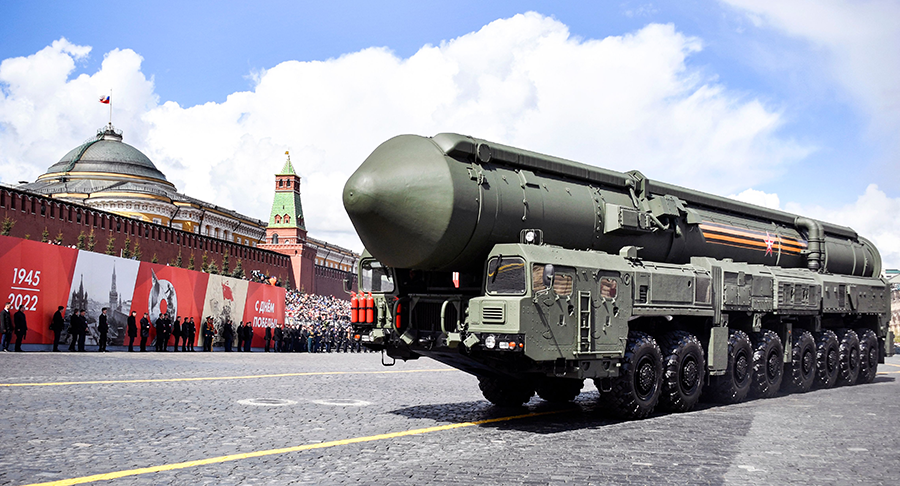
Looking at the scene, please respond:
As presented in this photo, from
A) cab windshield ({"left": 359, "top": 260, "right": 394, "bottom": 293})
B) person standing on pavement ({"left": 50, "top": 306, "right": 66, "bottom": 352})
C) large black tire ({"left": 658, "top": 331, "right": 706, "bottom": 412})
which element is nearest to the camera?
cab windshield ({"left": 359, "top": 260, "right": 394, "bottom": 293})

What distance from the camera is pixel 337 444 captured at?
8.27 m

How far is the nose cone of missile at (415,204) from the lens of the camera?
9.56 m

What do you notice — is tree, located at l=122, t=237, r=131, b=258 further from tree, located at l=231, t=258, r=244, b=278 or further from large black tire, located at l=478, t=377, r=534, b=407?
large black tire, located at l=478, t=377, r=534, b=407

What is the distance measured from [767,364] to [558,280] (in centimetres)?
628

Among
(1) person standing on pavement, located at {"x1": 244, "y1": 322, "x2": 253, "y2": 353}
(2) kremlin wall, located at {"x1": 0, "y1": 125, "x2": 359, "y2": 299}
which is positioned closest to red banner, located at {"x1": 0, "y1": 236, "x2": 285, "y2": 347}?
(1) person standing on pavement, located at {"x1": 244, "y1": 322, "x2": 253, "y2": 353}

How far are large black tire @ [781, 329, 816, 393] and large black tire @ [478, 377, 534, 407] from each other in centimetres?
576

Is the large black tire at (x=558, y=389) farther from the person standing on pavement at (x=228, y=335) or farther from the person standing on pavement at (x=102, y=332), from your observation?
the person standing on pavement at (x=228, y=335)

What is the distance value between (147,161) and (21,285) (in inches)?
2635

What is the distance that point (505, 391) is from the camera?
39.5 feet

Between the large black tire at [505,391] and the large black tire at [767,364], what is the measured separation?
4.30 m

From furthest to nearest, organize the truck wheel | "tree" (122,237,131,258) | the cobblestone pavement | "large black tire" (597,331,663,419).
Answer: "tree" (122,237,131,258)
the truck wheel
"large black tire" (597,331,663,419)
the cobblestone pavement

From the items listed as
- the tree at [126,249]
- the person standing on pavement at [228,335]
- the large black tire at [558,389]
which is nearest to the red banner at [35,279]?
the person standing on pavement at [228,335]

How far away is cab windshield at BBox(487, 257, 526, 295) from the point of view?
949 cm

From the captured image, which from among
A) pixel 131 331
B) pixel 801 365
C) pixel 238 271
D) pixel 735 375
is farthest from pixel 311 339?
pixel 735 375
